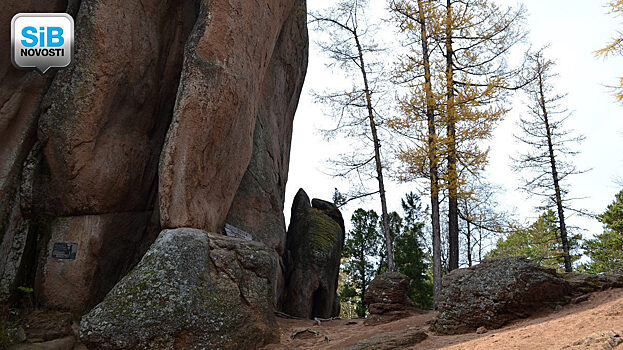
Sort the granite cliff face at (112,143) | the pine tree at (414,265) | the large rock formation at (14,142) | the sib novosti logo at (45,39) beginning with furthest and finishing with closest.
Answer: the pine tree at (414,265) < the sib novosti logo at (45,39) < the granite cliff face at (112,143) < the large rock formation at (14,142)

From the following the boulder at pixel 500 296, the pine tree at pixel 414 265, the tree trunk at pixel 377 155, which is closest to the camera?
the boulder at pixel 500 296

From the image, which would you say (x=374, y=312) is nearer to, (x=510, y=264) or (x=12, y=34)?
(x=510, y=264)

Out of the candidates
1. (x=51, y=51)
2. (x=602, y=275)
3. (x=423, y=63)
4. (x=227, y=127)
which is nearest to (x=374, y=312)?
(x=602, y=275)

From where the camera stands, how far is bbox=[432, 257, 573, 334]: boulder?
7086 millimetres

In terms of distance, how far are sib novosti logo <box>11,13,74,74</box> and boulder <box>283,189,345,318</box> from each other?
9780 mm

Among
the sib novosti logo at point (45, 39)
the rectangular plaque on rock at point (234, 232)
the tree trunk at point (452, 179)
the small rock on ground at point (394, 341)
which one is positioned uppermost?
the sib novosti logo at point (45, 39)

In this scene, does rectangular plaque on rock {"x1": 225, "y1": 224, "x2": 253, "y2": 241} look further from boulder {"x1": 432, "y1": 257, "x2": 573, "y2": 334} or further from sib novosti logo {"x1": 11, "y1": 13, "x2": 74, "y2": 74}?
boulder {"x1": 432, "y1": 257, "x2": 573, "y2": 334}

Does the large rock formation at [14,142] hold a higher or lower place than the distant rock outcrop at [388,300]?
higher

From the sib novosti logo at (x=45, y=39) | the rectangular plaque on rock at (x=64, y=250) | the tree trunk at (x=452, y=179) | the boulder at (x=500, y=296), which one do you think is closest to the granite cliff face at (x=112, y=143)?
the rectangular plaque on rock at (x=64, y=250)

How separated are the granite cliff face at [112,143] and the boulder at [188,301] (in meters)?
0.71

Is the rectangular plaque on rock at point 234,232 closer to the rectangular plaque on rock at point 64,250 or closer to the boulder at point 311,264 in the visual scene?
the rectangular plaque on rock at point 64,250

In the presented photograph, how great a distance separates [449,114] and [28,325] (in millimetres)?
11959

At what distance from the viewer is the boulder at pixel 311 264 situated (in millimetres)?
15289

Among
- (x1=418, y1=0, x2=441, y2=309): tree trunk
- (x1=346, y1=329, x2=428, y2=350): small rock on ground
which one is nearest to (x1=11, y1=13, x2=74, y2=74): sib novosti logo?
(x1=346, y1=329, x2=428, y2=350): small rock on ground
